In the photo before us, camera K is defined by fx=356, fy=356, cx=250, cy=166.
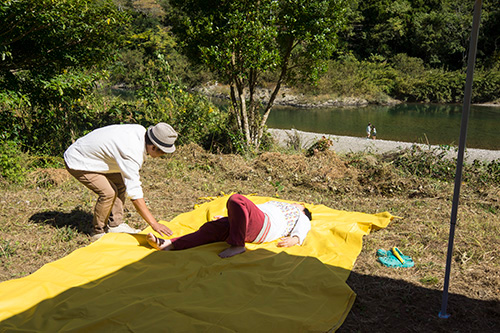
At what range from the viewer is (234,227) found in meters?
3.42

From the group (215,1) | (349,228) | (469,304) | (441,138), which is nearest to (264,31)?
(215,1)

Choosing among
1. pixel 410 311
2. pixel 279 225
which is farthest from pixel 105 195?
pixel 410 311

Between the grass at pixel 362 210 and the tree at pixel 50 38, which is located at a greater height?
the tree at pixel 50 38

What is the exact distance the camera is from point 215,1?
8.05 metres

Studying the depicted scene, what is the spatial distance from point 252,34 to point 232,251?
5.60 m

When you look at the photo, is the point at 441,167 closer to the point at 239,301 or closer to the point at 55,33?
the point at 239,301

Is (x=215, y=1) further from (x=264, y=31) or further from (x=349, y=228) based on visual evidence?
(x=349, y=228)

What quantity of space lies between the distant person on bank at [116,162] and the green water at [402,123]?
46.8ft

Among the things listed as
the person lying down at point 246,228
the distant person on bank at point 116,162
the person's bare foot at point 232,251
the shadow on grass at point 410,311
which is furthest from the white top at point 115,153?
the shadow on grass at point 410,311

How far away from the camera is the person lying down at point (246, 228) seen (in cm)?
337

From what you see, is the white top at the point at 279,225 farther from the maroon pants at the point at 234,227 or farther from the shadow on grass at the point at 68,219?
the shadow on grass at the point at 68,219

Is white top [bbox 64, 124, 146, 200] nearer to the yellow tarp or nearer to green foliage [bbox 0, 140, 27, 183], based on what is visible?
the yellow tarp

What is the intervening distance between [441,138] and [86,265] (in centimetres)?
1797

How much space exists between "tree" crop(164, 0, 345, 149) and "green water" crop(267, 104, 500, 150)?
9.31 meters
